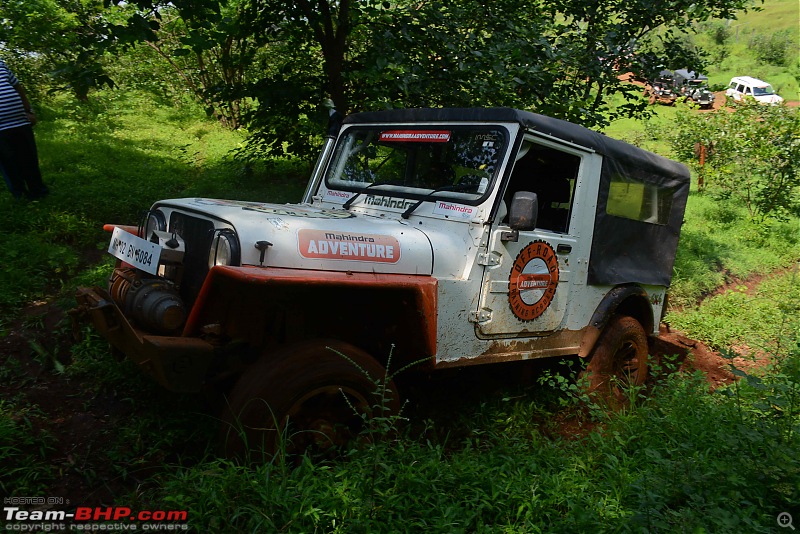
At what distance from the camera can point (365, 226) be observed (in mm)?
3242

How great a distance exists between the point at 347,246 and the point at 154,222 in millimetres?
1145

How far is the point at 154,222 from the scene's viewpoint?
10.8 ft

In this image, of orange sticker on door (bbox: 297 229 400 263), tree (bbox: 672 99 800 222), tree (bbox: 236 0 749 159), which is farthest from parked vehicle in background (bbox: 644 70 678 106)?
A: orange sticker on door (bbox: 297 229 400 263)

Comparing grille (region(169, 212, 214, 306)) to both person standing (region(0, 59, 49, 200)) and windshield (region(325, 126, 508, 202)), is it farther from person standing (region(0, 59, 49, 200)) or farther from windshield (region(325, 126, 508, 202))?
person standing (region(0, 59, 49, 200))

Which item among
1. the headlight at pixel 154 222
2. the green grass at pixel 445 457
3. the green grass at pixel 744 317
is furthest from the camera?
the green grass at pixel 744 317

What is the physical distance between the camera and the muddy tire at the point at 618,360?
433 cm

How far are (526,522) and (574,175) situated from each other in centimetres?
240

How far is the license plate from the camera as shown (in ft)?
9.37

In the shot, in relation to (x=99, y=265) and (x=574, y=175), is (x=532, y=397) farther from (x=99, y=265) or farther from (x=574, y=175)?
(x=99, y=265)

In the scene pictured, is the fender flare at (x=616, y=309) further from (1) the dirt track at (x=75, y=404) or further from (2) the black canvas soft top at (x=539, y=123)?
(2) the black canvas soft top at (x=539, y=123)

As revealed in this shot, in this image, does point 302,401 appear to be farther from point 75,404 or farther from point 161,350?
point 75,404

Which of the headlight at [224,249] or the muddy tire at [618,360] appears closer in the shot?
the headlight at [224,249]

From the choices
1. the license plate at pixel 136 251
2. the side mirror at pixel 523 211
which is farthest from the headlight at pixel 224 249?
the side mirror at pixel 523 211

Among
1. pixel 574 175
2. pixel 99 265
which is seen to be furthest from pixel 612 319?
pixel 99 265
